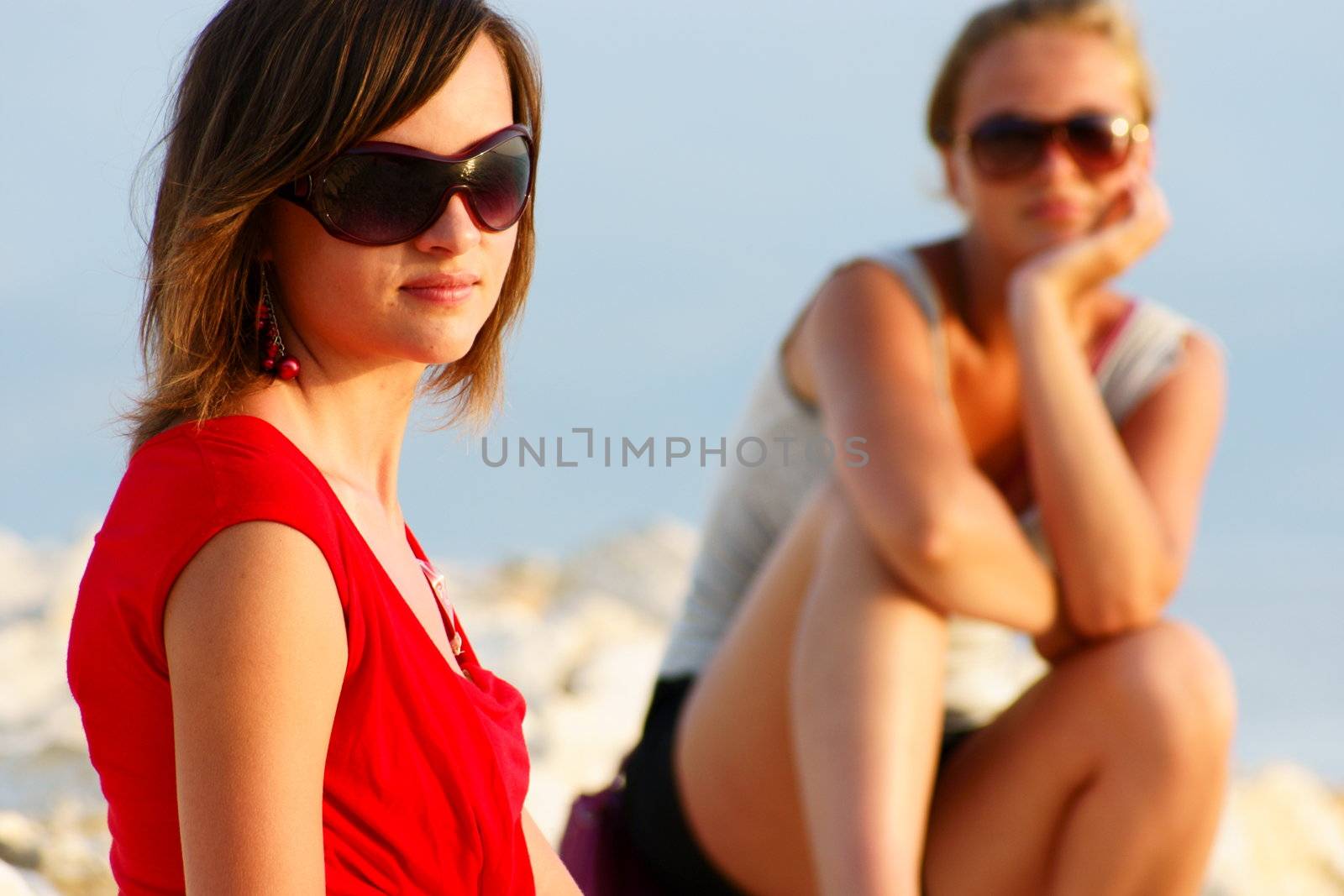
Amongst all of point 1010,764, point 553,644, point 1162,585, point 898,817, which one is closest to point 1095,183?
point 1162,585

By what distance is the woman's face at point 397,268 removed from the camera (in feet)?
4.53

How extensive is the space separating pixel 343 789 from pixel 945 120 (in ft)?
7.27

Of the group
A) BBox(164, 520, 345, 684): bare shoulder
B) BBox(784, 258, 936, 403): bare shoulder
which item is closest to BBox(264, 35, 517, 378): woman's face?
BBox(164, 520, 345, 684): bare shoulder

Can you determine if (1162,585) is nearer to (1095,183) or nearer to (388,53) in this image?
(1095,183)

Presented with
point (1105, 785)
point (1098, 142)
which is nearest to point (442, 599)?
point (1105, 785)

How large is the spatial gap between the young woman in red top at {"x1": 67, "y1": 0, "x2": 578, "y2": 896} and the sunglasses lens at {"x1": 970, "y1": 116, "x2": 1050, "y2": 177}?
163 centimetres

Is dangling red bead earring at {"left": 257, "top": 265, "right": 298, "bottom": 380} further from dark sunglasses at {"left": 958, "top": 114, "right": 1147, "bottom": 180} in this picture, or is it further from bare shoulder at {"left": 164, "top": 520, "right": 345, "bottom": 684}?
dark sunglasses at {"left": 958, "top": 114, "right": 1147, "bottom": 180}

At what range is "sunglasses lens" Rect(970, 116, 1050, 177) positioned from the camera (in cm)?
293

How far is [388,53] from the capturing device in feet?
4.30

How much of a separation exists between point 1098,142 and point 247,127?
2.06 meters

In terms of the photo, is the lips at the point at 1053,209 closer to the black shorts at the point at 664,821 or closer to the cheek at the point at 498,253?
the black shorts at the point at 664,821

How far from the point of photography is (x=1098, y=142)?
2.95m

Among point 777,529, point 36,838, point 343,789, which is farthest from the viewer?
point 777,529

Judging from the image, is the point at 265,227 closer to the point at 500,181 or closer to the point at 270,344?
the point at 270,344
